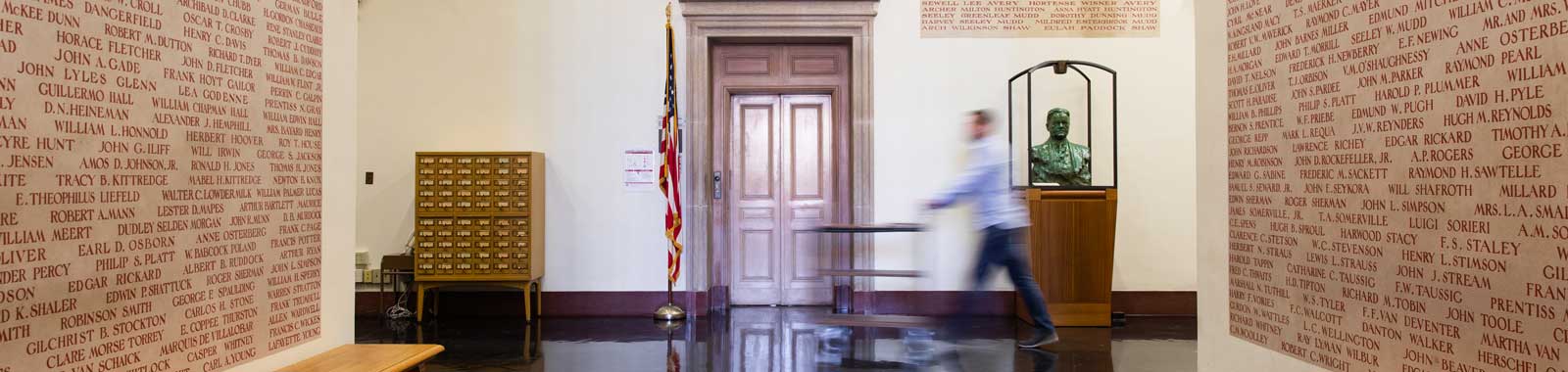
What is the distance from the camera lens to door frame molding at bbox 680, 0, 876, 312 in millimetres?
5465

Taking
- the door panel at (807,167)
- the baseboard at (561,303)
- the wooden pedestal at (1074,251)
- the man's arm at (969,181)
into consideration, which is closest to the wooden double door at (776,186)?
the door panel at (807,167)

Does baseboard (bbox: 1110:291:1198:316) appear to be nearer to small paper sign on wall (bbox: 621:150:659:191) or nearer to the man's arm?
the man's arm

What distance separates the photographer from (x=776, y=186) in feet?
19.2

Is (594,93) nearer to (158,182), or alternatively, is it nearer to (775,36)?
(775,36)

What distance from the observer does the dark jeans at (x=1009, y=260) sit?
393 cm

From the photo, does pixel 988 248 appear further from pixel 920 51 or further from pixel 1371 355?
pixel 1371 355

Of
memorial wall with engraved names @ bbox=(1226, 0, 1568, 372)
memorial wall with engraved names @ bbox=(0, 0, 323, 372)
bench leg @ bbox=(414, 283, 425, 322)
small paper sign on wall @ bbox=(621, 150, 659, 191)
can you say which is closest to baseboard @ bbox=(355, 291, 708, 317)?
bench leg @ bbox=(414, 283, 425, 322)

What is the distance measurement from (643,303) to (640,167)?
1004 mm

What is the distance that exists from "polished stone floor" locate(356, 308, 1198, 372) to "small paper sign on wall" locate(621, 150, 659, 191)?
1.00 m

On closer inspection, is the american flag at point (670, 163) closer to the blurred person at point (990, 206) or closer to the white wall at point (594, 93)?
the white wall at point (594, 93)

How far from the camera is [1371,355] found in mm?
1603

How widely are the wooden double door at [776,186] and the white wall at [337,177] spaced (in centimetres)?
371

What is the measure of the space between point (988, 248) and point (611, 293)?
2858 millimetres

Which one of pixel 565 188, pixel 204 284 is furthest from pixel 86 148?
pixel 565 188
